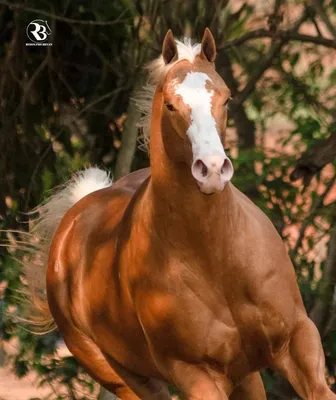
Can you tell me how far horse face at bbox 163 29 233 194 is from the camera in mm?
4352

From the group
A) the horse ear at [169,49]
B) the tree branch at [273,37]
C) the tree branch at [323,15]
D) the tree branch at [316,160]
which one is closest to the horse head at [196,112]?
the horse ear at [169,49]

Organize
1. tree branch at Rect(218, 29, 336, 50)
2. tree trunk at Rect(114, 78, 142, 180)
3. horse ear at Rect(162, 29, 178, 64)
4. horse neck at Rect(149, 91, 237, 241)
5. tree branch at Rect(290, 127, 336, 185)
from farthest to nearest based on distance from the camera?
tree trunk at Rect(114, 78, 142, 180), tree branch at Rect(218, 29, 336, 50), tree branch at Rect(290, 127, 336, 185), horse ear at Rect(162, 29, 178, 64), horse neck at Rect(149, 91, 237, 241)

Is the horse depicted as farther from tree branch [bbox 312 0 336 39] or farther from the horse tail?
tree branch [bbox 312 0 336 39]

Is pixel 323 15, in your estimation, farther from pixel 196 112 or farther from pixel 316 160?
pixel 196 112

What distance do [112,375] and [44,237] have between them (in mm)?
1100

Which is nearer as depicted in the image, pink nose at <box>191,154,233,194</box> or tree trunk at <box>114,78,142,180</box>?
pink nose at <box>191,154,233,194</box>

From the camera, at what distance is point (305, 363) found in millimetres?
4934

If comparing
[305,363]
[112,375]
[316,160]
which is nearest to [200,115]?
[305,363]

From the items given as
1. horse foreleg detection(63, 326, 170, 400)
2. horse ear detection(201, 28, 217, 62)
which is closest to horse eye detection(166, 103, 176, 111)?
horse ear detection(201, 28, 217, 62)

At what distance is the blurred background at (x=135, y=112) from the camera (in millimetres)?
7891

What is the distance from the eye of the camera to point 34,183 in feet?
28.8

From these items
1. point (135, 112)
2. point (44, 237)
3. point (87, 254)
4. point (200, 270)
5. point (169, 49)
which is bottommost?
point (44, 237)

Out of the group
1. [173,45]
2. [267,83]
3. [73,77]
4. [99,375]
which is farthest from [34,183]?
[173,45]

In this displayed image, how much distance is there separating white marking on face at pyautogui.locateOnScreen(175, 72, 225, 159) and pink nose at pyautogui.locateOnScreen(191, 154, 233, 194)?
0.03 metres
